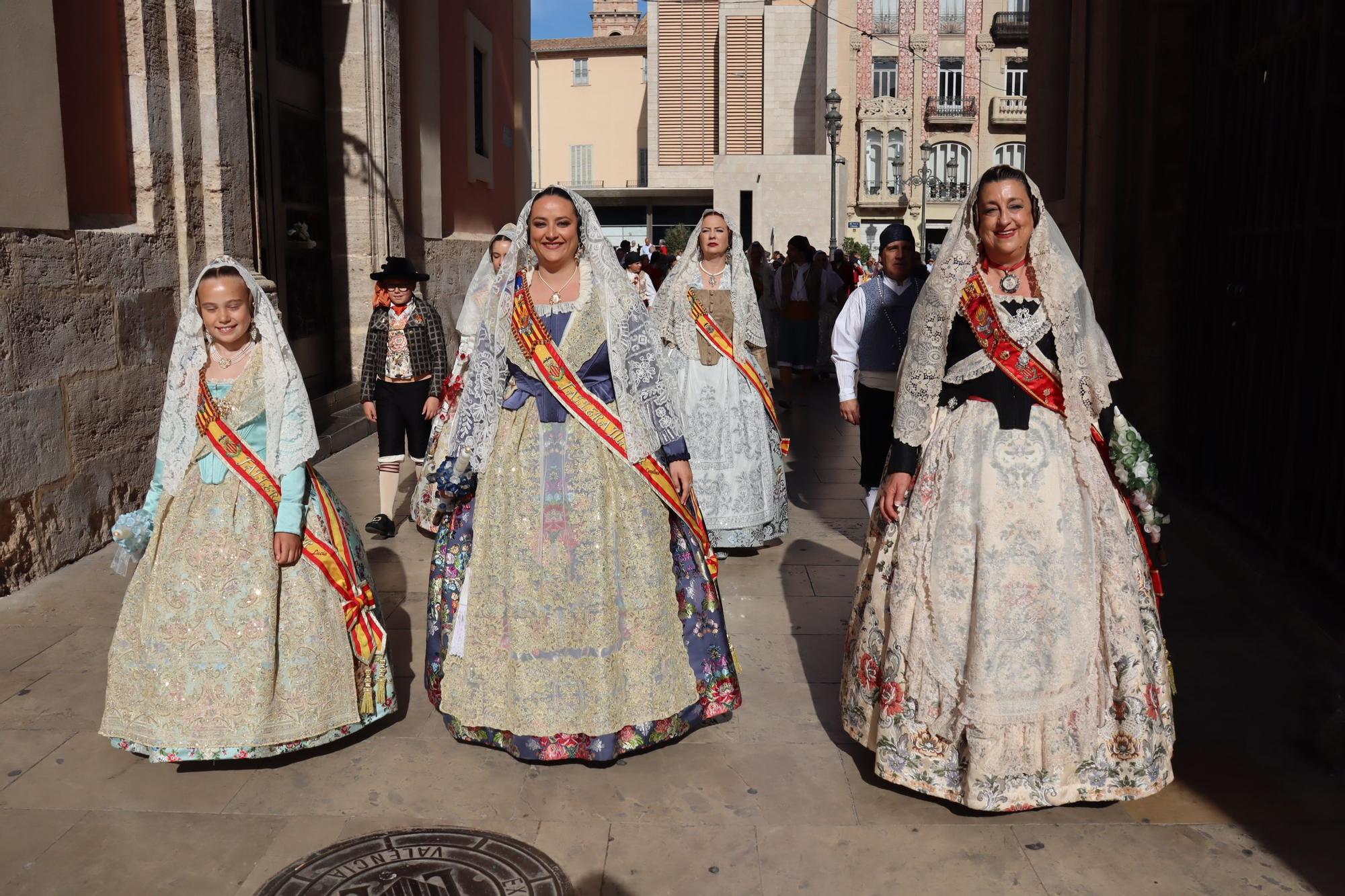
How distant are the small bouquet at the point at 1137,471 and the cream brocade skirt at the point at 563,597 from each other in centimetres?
143

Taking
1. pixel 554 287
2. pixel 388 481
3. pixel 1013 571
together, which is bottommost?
pixel 388 481

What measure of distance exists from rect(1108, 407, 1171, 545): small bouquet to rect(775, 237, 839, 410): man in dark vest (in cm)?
1084

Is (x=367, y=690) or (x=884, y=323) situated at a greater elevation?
(x=884, y=323)

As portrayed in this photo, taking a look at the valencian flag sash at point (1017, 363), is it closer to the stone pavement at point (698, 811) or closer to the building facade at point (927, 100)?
the stone pavement at point (698, 811)

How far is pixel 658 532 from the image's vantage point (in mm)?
3996

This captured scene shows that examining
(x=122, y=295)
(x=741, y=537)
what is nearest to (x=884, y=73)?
(x=741, y=537)

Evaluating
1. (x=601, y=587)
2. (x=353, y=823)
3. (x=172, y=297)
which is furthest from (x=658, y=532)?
(x=172, y=297)

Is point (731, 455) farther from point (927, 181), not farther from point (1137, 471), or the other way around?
point (927, 181)

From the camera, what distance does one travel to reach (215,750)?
373 cm

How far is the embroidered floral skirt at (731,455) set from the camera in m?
6.78

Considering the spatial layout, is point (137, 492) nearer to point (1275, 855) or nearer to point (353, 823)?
point (353, 823)

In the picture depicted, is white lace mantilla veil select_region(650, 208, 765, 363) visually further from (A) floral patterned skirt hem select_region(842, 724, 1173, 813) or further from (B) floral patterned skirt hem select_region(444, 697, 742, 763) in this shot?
(A) floral patterned skirt hem select_region(842, 724, 1173, 813)

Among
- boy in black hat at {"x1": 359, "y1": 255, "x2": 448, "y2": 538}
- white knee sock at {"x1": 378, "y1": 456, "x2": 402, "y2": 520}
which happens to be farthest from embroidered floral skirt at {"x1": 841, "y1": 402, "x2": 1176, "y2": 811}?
white knee sock at {"x1": 378, "y1": 456, "x2": 402, "y2": 520}

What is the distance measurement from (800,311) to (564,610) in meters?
11.2
